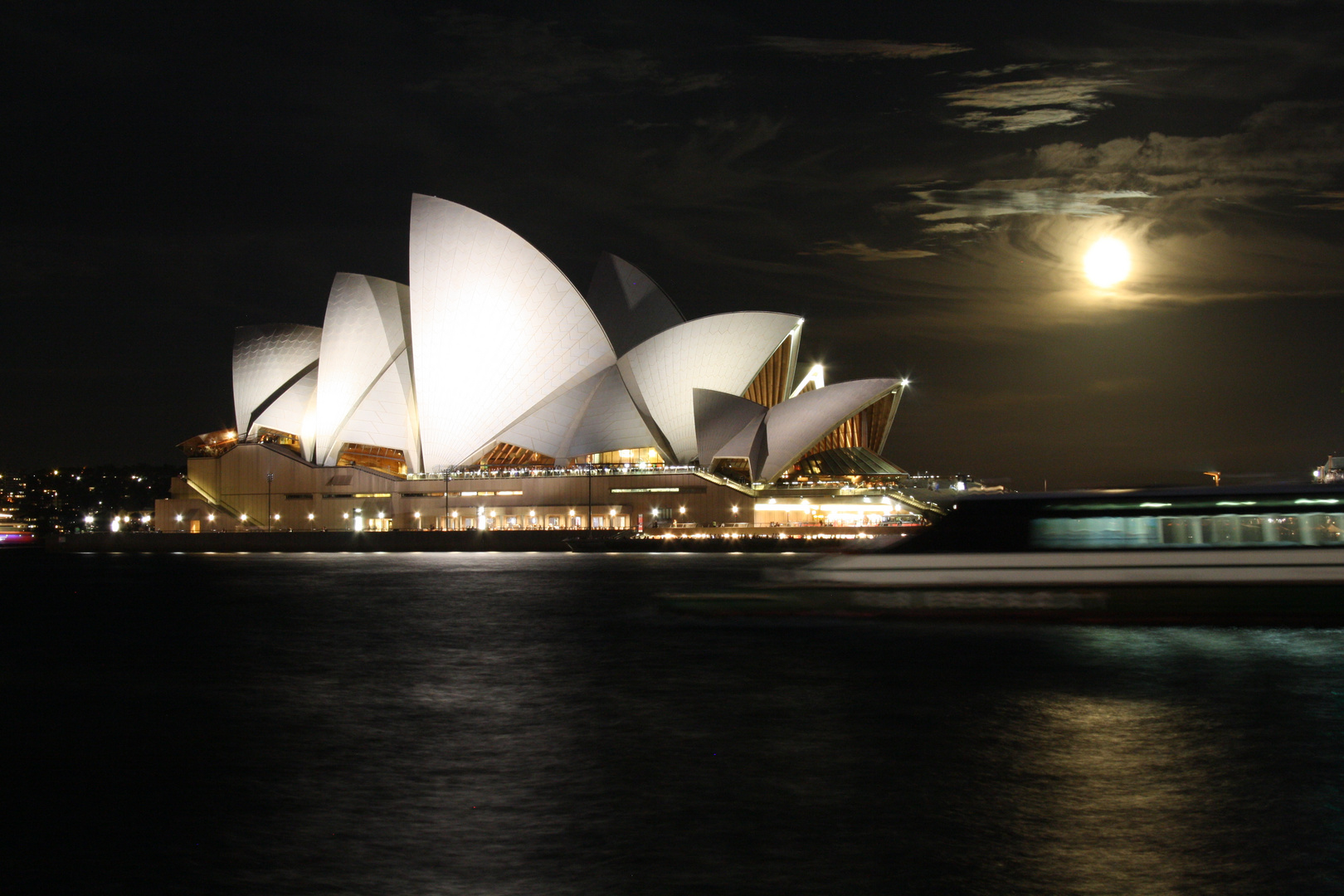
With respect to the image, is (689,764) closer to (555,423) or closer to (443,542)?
(555,423)

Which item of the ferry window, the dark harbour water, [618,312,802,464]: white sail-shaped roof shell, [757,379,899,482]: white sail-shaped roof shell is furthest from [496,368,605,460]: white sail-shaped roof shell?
the ferry window

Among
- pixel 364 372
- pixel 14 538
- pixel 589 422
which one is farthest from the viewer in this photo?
pixel 14 538

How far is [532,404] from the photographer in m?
67.3

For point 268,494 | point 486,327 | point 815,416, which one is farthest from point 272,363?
point 815,416

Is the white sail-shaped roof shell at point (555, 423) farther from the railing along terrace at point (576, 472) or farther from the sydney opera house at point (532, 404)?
the railing along terrace at point (576, 472)

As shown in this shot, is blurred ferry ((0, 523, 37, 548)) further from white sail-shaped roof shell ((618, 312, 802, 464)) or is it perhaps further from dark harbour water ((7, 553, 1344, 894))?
dark harbour water ((7, 553, 1344, 894))

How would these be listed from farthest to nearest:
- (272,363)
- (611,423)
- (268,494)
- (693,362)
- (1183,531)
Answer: (272,363), (268,494), (611,423), (693,362), (1183,531)

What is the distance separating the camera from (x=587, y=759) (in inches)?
328

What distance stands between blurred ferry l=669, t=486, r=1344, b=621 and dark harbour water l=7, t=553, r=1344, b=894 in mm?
553

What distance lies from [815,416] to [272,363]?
36.5m

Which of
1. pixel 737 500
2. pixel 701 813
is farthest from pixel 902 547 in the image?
pixel 737 500

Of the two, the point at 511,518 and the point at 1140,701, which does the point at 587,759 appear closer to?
the point at 1140,701

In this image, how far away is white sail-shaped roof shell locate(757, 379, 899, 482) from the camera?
66688 mm

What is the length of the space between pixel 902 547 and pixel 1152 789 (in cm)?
899
